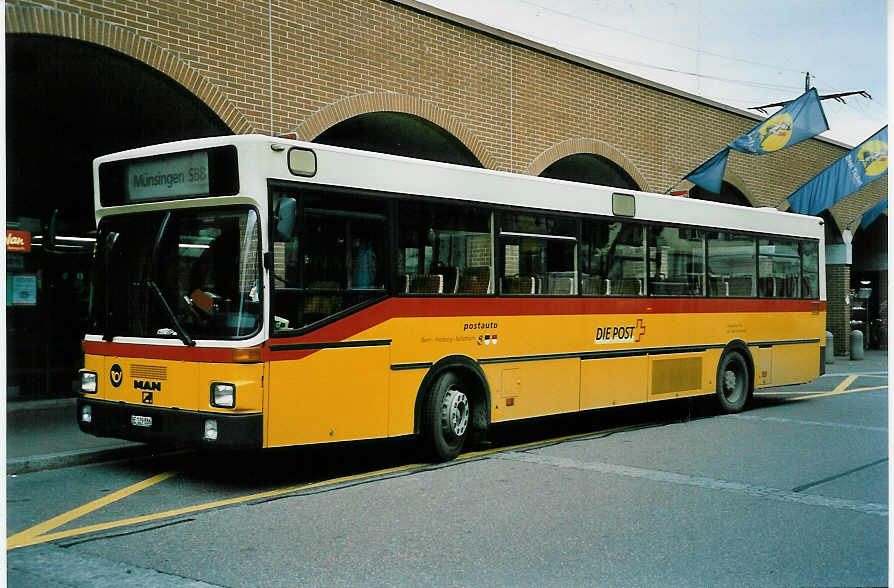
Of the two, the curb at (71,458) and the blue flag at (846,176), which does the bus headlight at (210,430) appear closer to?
the curb at (71,458)

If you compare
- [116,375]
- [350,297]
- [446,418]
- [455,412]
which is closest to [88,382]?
[116,375]

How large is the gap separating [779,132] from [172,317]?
51.6 feet

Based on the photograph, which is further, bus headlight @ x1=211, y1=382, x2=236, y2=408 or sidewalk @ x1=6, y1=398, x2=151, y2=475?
sidewalk @ x1=6, y1=398, x2=151, y2=475

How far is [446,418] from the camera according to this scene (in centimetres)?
957

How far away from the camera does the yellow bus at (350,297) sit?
789cm

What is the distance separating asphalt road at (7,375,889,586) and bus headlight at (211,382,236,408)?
0.79 m

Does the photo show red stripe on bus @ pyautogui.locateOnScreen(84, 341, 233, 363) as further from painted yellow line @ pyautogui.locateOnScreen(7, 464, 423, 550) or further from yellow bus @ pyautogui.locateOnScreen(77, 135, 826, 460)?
painted yellow line @ pyautogui.locateOnScreen(7, 464, 423, 550)

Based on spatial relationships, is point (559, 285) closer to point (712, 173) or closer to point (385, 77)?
point (385, 77)

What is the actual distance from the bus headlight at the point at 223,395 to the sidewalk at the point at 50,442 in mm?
2471

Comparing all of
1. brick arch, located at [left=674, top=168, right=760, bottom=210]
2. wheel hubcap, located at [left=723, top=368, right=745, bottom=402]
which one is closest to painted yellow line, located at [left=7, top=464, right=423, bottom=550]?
wheel hubcap, located at [left=723, top=368, right=745, bottom=402]

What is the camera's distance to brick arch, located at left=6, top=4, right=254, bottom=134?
1026cm

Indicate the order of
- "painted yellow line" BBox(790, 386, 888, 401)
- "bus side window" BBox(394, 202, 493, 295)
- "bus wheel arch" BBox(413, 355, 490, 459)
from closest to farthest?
"bus side window" BBox(394, 202, 493, 295) → "bus wheel arch" BBox(413, 355, 490, 459) → "painted yellow line" BBox(790, 386, 888, 401)

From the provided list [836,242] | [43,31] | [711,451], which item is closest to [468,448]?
[711,451]

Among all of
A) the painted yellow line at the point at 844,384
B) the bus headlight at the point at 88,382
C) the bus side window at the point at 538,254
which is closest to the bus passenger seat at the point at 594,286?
the bus side window at the point at 538,254
